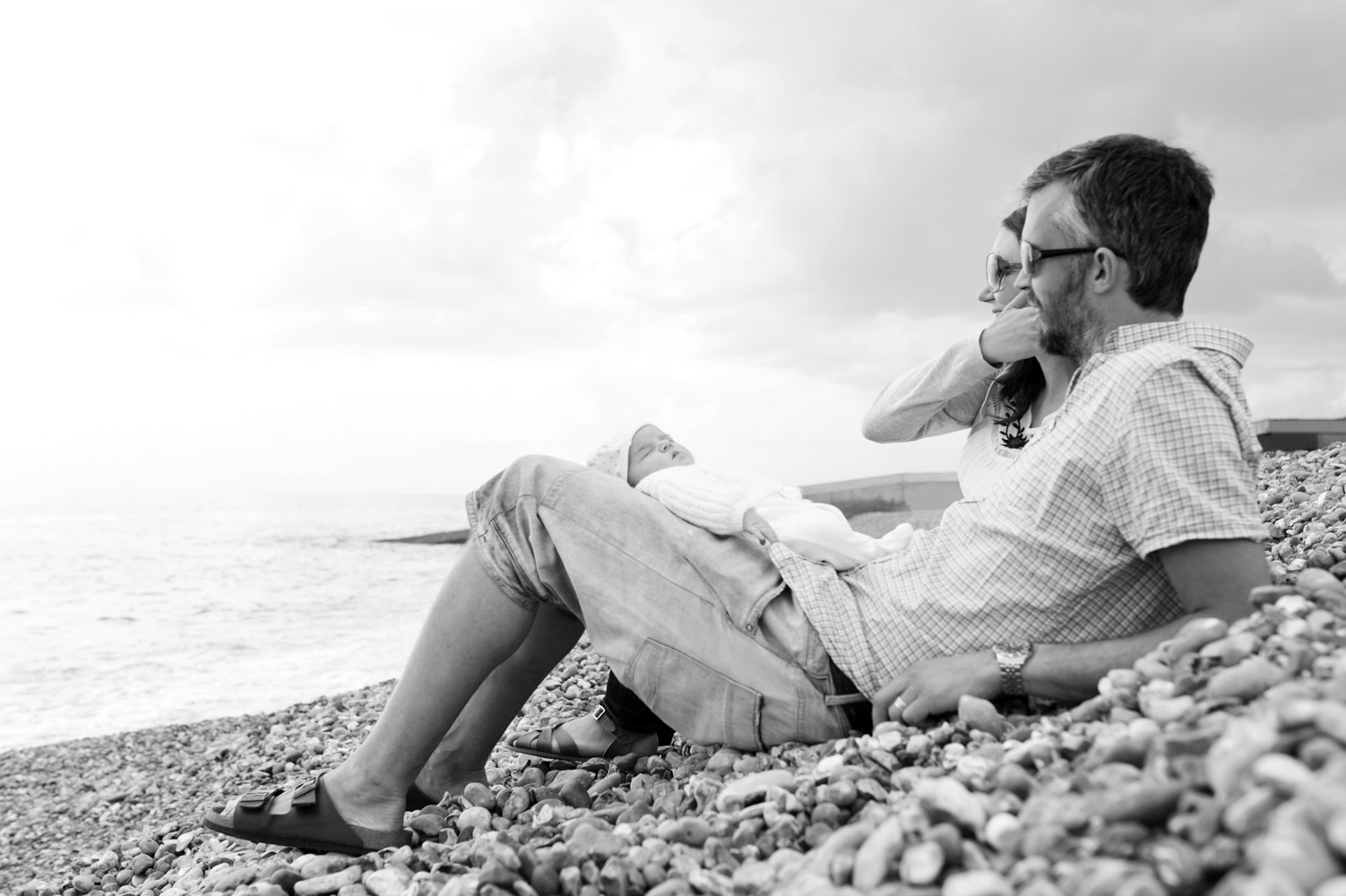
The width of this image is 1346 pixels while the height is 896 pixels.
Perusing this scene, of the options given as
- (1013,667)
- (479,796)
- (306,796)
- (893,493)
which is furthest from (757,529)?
(893,493)

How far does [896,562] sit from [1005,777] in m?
0.81

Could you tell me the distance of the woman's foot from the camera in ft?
10.3

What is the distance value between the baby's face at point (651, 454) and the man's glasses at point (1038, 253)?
1250 millimetres

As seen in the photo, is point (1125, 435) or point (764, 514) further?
→ point (764, 514)

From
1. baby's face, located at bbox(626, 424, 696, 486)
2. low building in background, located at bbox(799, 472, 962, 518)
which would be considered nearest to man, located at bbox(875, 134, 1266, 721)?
baby's face, located at bbox(626, 424, 696, 486)

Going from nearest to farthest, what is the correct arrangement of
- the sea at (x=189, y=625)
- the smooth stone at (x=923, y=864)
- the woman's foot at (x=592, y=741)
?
the smooth stone at (x=923, y=864) < the woman's foot at (x=592, y=741) < the sea at (x=189, y=625)

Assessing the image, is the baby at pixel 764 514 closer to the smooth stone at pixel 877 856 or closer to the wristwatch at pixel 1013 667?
the wristwatch at pixel 1013 667

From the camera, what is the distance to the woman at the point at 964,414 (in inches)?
120

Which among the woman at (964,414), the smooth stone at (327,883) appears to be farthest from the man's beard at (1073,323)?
the smooth stone at (327,883)

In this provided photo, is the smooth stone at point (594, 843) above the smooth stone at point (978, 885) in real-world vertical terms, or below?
below

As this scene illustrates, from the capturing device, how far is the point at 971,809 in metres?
1.68

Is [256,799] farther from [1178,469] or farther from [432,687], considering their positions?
[1178,469]

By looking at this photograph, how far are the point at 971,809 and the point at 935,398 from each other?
171cm

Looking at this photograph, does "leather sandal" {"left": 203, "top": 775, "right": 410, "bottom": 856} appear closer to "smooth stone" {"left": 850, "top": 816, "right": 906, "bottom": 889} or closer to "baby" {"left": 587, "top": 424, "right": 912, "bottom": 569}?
"baby" {"left": 587, "top": 424, "right": 912, "bottom": 569}
